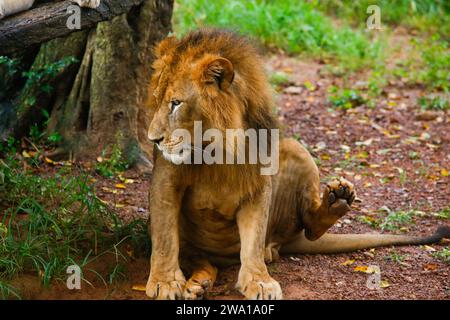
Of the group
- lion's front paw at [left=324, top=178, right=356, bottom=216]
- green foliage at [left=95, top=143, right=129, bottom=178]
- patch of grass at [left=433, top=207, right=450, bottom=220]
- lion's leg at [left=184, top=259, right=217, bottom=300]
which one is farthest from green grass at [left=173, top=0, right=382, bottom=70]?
lion's leg at [left=184, top=259, right=217, bottom=300]

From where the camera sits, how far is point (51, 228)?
5035 millimetres

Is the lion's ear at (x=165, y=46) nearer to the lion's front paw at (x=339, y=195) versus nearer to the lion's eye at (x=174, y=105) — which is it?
the lion's eye at (x=174, y=105)

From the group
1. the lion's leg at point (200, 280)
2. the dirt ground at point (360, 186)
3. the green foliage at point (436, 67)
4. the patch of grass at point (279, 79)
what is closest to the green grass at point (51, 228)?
the dirt ground at point (360, 186)

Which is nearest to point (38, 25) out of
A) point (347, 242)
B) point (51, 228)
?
point (51, 228)

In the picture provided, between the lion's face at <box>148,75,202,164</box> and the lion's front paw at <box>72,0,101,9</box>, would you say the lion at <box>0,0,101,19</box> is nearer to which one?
the lion's front paw at <box>72,0,101,9</box>

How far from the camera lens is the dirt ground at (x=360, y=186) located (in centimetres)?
464

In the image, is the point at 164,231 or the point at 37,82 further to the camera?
the point at 37,82

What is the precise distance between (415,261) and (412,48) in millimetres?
5997

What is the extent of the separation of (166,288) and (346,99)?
5221mm

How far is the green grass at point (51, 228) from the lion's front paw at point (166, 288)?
1.18 feet

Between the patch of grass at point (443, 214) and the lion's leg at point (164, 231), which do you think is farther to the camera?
the patch of grass at point (443, 214)

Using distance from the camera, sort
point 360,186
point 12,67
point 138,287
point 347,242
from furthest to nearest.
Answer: point 360,186, point 12,67, point 347,242, point 138,287

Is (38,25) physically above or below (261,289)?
above

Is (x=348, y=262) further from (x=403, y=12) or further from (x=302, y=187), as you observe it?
(x=403, y=12)
